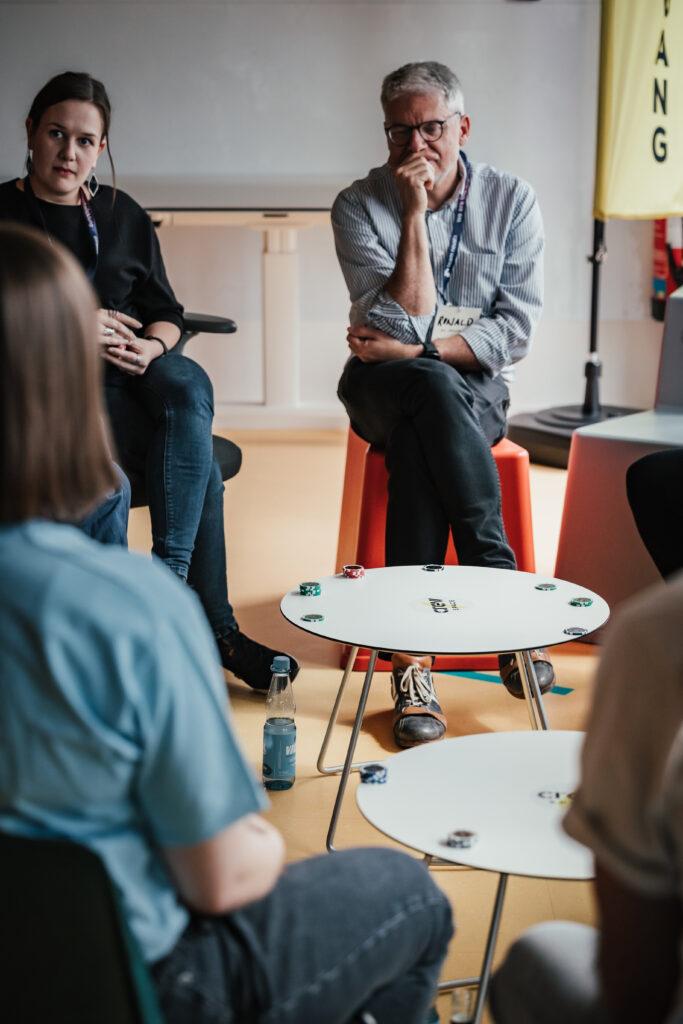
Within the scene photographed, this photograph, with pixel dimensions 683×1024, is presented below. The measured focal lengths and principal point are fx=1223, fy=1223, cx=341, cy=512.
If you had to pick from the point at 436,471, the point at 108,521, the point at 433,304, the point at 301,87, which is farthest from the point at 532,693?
the point at 301,87

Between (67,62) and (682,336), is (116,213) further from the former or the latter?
(67,62)

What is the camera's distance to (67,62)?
5320 mm

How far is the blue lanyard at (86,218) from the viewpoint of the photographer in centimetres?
260

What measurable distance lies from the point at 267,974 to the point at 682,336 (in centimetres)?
245

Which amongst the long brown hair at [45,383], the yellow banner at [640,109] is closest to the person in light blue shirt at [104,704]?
the long brown hair at [45,383]

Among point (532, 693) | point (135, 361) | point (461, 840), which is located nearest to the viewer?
point (461, 840)

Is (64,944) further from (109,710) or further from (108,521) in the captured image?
(108,521)

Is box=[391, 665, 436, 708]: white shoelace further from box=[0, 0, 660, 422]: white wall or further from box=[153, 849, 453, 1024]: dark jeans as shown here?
box=[0, 0, 660, 422]: white wall

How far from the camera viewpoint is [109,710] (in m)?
0.80

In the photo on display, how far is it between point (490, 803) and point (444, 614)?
68cm

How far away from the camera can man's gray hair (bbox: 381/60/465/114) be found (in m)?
2.70

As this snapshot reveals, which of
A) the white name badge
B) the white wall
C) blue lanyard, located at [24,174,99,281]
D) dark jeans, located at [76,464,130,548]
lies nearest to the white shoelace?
dark jeans, located at [76,464,130,548]

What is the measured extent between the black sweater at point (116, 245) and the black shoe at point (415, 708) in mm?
986

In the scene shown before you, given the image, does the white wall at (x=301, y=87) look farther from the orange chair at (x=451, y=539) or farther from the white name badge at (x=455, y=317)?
the orange chair at (x=451, y=539)
